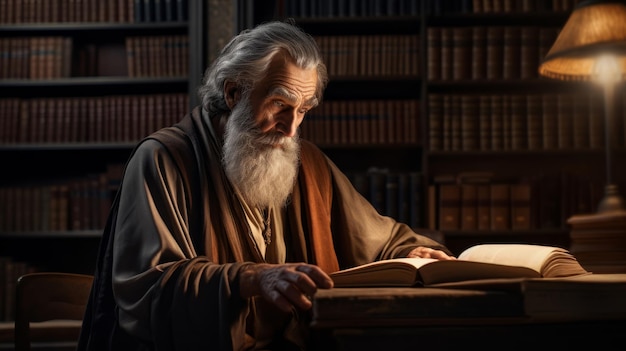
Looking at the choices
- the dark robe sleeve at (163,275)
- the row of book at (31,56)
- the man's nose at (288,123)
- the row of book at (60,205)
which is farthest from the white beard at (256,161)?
the row of book at (31,56)

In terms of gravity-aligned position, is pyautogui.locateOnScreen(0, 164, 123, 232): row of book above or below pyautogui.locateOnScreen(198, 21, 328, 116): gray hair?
below

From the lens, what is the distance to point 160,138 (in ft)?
5.95

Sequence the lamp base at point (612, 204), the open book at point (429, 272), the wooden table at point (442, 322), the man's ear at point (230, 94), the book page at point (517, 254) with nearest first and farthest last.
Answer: the wooden table at point (442, 322), the open book at point (429, 272), the book page at point (517, 254), the man's ear at point (230, 94), the lamp base at point (612, 204)

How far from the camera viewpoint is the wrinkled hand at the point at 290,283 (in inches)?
46.1

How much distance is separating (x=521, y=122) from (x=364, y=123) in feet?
2.93

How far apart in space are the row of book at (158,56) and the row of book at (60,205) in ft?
2.00

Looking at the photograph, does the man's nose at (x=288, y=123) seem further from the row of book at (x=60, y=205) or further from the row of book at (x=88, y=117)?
the row of book at (x=60, y=205)

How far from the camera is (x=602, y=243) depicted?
1978 mm

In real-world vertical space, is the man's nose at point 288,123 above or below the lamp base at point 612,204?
above

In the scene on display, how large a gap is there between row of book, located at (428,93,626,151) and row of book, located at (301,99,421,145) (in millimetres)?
142

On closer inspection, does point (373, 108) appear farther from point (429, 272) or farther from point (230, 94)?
point (429, 272)

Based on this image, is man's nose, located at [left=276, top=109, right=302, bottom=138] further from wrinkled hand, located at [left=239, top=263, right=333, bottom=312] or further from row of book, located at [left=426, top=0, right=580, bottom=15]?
row of book, located at [left=426, top=0, right=580, bottom=15]

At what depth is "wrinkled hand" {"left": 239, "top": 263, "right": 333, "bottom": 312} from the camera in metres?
1.17

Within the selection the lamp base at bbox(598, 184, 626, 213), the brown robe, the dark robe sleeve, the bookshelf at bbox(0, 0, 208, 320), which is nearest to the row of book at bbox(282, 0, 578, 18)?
the bookshelf at bbox(0, 0, 208, 320)
